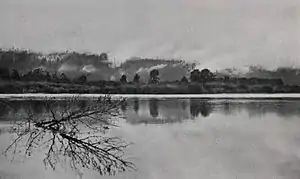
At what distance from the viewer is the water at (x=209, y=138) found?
1533mm

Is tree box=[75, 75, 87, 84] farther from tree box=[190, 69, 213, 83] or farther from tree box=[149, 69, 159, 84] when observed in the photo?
tree box=[190, 69, 213, 83]

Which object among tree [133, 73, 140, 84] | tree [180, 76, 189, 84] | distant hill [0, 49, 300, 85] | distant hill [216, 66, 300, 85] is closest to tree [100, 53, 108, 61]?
distant hill [0, 49, 300, 85]

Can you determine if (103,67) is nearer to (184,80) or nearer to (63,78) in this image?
(63,78)

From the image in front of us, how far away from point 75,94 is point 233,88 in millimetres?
551

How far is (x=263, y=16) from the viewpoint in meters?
1.58

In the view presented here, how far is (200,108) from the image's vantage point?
1.54 metres

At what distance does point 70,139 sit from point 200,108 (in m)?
0.46

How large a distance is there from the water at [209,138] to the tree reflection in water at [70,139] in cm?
3

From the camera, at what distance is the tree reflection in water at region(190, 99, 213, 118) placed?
60.7 inches

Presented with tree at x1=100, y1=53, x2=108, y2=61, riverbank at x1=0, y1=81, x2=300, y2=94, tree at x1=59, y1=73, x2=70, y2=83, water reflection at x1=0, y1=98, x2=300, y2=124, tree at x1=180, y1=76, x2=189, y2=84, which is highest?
tree at x1=100, y1=53, x2=108, y2=61

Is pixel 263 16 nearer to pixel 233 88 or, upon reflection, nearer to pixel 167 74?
pixel 233 88

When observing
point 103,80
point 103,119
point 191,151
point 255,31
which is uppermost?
point 255,31

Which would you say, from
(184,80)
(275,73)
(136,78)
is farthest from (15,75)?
(275,73)

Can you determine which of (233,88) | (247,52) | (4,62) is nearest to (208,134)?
(233,88)
